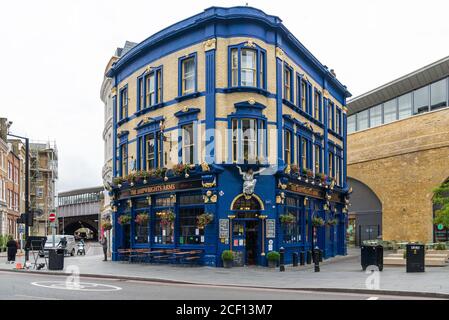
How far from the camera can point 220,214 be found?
25875 millimetres

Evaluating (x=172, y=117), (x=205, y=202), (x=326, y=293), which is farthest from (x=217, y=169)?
(x=326, y=293)

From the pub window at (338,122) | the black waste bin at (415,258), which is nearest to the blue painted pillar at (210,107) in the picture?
the black waste bin at (415,258)

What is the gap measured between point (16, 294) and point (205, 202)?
1233 centimetres

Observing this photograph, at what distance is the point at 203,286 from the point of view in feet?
61.6

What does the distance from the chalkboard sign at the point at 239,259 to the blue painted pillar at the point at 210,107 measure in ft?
14.1

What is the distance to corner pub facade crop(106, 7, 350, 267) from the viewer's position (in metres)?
26.4

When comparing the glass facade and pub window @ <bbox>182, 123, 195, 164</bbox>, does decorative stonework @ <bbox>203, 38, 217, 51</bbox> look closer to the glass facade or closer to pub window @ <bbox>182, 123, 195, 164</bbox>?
pub window @ <bbox>182, 123, 195, 164</bbox>

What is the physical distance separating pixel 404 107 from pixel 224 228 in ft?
96.2

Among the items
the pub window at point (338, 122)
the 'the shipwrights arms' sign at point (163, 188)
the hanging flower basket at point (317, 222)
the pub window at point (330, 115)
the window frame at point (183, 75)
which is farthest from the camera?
the pub window at point (338, 122)

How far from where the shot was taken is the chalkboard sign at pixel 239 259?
25.9 m

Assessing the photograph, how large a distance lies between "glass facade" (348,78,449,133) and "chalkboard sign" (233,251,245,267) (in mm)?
26450

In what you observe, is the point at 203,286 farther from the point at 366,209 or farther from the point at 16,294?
the point at 366,209

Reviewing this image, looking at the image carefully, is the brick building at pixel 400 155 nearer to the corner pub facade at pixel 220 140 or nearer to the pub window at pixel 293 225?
the corner pub facade at pixel 220 140

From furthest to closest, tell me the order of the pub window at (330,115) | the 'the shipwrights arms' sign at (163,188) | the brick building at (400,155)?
the brick building at (400,155) → the pub window at (330,115) → the 'the shipwrights arms' sign at (163,188)
